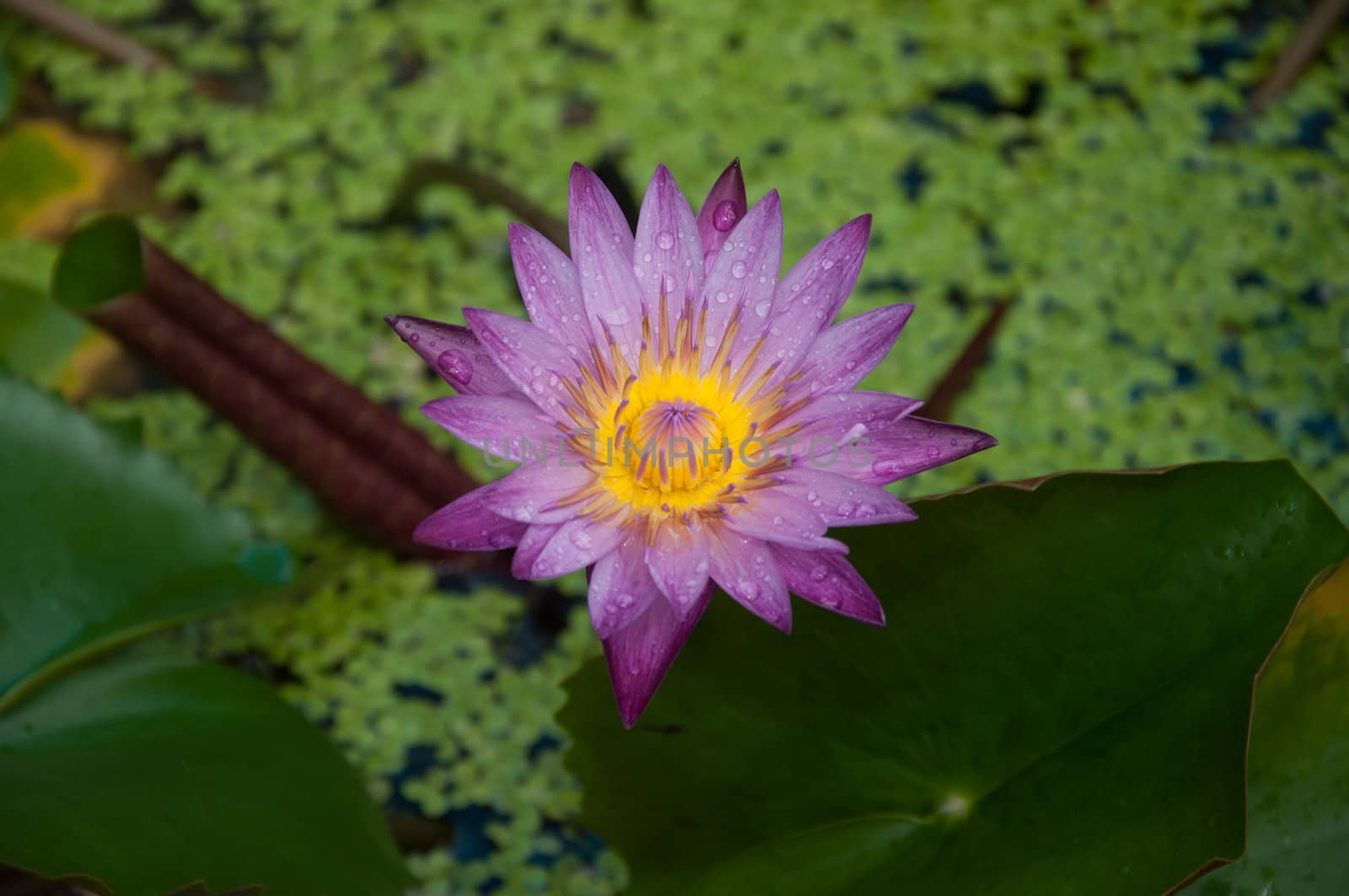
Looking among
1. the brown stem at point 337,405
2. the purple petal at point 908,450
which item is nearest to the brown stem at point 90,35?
the brown stem at point 337,405

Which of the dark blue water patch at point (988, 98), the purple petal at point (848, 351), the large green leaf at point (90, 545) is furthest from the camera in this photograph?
the dark blue water patch at point (988, 98)

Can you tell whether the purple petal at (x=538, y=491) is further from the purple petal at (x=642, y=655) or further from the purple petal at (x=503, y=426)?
the purple petal at (x=642, y=655)

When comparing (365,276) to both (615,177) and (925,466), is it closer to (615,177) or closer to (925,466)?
(615,177)

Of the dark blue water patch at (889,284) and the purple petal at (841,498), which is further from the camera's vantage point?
the dark blue water patch at (889,284)

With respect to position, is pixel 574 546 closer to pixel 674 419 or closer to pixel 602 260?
pixel 674 419

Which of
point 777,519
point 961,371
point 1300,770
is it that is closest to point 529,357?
point 777,519

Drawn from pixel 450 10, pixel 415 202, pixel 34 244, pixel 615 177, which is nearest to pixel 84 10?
pixel 34 244

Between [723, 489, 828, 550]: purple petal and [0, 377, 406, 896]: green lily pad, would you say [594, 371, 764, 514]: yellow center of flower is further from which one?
[0, 377, 406, 896]: green lily pad
